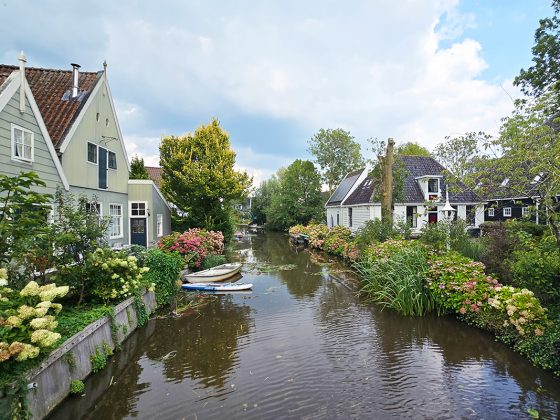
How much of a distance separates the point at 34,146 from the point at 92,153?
4.42 m

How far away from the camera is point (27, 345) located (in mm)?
4340

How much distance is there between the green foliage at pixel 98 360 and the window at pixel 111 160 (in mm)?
11963

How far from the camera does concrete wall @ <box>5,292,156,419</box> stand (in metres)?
4.91

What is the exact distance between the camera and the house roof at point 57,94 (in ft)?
44.4

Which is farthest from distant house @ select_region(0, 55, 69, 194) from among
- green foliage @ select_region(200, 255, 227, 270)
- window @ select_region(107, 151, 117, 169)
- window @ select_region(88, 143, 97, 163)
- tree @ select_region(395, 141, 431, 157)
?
tree @ select_region(395, 141, 431, 157)

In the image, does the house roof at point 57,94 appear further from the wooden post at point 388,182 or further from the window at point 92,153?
the wooden post at point 388,182

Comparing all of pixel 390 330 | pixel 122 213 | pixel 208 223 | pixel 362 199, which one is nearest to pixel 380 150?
pixel 362 199

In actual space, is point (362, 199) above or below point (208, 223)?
above

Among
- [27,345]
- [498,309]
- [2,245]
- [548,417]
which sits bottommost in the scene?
[548,417]

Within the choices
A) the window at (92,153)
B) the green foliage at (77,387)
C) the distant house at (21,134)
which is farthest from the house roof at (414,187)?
the green foliage at (77,387)

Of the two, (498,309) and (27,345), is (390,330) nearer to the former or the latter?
(498,309)

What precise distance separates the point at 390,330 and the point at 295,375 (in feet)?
12.6

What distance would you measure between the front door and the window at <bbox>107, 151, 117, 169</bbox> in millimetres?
3226

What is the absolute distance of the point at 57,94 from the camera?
587 inches
